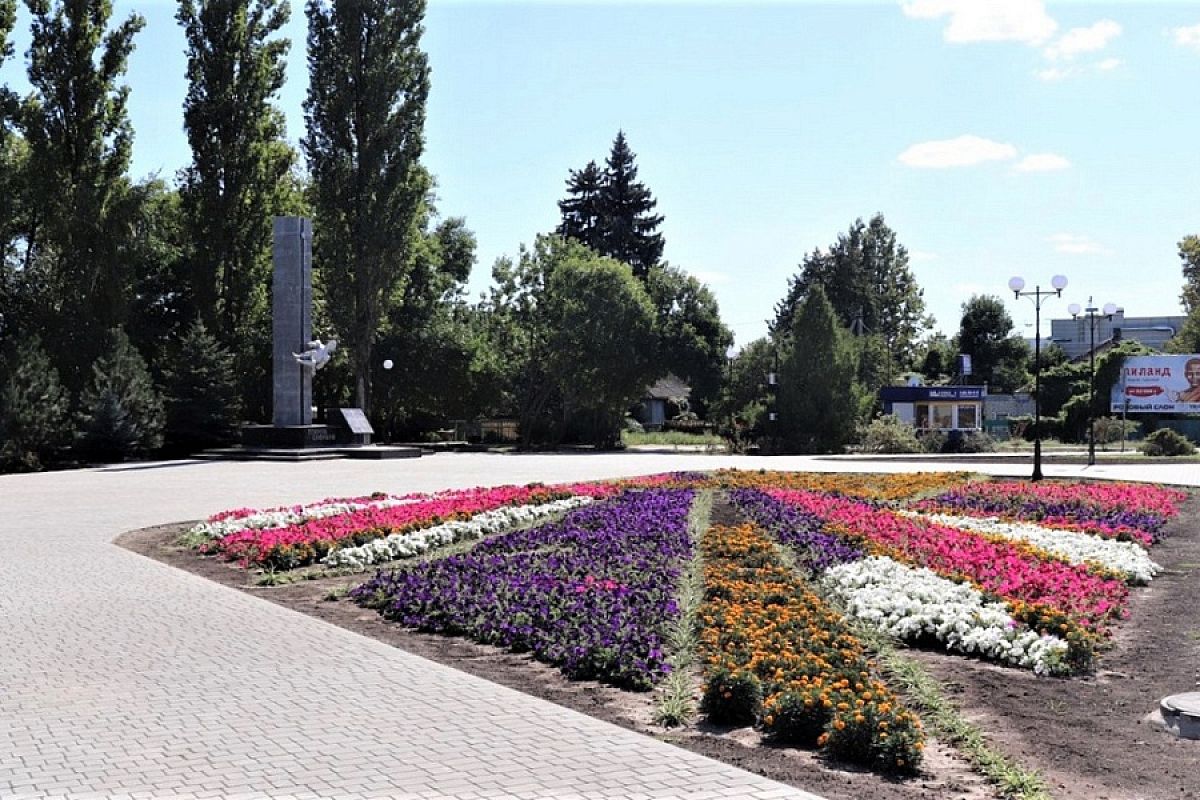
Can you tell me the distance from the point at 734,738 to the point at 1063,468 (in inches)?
1085

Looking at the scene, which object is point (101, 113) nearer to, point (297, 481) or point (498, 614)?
point (297, 481)

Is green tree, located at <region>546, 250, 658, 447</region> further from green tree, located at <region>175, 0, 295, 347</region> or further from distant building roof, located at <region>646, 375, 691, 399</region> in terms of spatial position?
distant building roof, located at <region>646, 375, 691, 399</region>

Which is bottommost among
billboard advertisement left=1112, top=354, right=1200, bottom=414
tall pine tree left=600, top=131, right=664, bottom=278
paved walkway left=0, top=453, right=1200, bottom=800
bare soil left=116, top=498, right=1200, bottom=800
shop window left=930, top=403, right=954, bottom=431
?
bare soil left=116, top=498, right=1200, bottom=800

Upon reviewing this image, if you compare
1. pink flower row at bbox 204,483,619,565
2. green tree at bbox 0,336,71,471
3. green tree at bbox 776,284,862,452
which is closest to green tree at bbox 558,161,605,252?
green tree at bbox 776,284,862,452

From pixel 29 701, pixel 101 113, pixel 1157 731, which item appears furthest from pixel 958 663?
pixel 101 113

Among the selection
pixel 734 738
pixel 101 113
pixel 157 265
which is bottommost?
pixel 734 738

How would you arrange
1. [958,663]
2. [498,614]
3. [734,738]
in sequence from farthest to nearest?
[498,614] → [958,663] → [734,738]

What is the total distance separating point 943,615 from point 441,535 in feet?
22.7

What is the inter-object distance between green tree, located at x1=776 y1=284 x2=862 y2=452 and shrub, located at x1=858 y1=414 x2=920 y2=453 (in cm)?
127

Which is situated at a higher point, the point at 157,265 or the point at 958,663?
the point at 157,265

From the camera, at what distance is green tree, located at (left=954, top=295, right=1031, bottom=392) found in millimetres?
86250

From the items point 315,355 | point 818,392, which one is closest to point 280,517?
point 315,355

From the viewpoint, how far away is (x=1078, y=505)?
16922 mm

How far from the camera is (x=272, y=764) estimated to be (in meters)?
5.41
